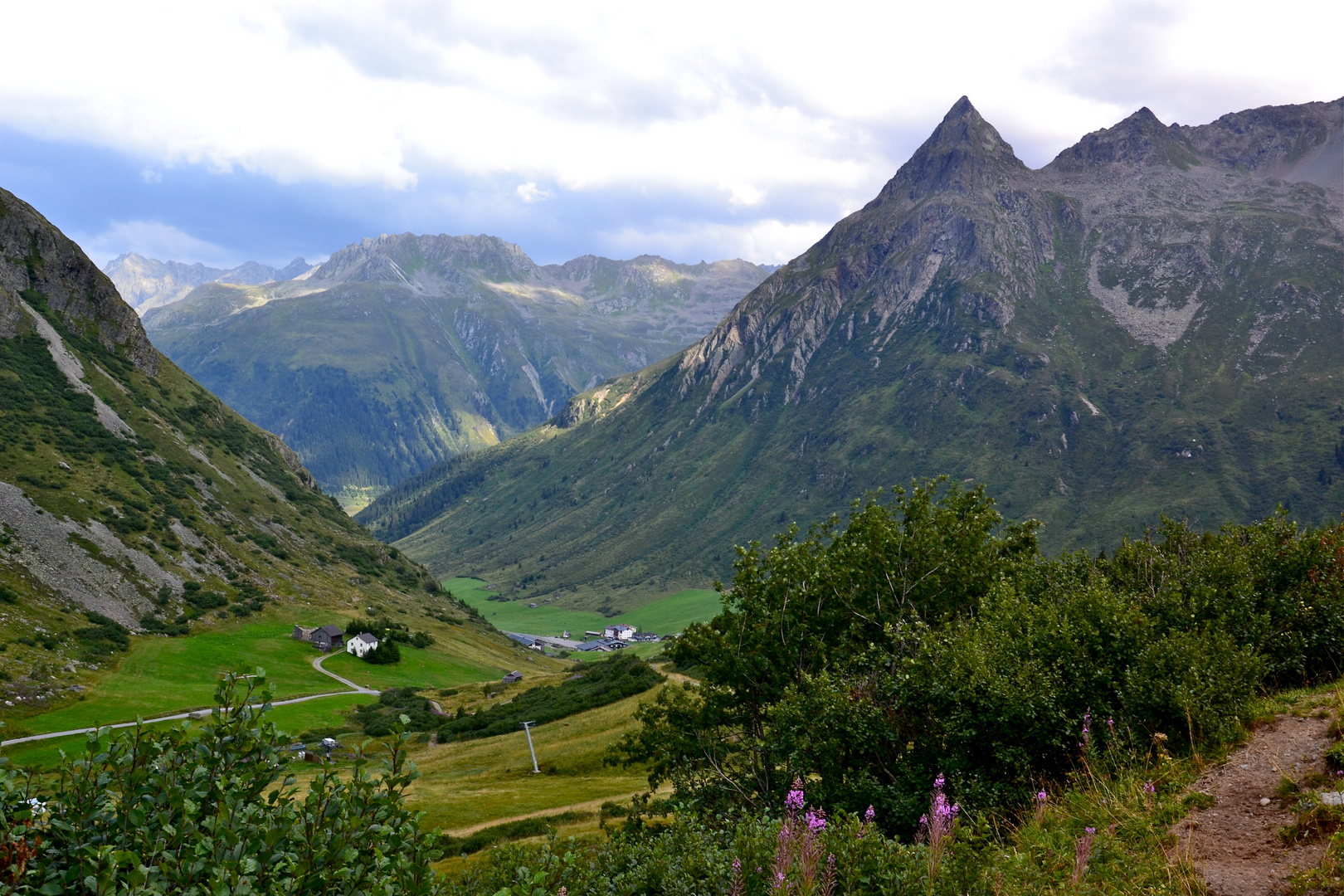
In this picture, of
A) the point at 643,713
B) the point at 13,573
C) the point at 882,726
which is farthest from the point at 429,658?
the point at 882,726

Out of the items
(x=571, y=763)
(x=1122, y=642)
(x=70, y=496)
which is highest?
(x=70, y=496)

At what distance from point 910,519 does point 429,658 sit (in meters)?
134

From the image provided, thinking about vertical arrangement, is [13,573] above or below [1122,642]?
above

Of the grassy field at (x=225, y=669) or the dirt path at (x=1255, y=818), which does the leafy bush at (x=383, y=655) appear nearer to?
the grassy field at (x=225, y=669)

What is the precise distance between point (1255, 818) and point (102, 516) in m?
168

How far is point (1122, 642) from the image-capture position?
963 inches

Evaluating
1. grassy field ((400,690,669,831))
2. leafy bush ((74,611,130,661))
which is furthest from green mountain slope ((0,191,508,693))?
grassy field ((400,690,669,831))

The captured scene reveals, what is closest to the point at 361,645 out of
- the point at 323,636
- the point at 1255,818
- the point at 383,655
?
the point at 383,655

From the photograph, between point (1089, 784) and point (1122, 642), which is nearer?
point (1089, 784)

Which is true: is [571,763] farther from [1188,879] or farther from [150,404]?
[150,404]

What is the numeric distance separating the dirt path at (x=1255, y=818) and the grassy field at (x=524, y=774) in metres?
45.9

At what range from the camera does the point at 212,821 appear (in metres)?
7.62

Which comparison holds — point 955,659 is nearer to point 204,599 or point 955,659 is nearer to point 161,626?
point 161,626

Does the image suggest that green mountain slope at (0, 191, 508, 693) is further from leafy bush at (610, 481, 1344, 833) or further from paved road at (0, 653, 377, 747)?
leafy bush at (610, 481, 1344, 833)
